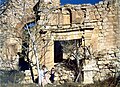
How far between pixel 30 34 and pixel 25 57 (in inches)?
182

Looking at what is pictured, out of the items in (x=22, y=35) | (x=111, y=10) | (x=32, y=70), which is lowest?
(x=32, y=70)

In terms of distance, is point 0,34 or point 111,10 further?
point 111,10

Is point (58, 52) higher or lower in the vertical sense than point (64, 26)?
lower

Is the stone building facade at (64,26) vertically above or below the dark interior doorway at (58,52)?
above

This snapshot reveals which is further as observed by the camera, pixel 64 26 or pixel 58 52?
pixel 58 52

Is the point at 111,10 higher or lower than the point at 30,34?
higher

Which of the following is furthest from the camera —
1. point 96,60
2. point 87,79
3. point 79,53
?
point 79,53

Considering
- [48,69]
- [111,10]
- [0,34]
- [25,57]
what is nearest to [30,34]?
[0,34]

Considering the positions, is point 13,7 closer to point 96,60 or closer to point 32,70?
point 32,70

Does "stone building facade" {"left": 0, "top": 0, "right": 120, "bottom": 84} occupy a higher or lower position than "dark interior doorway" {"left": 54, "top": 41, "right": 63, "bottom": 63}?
higher

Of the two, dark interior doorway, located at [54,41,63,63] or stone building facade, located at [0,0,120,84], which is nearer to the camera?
stone building facade, located at [0,0,120,84]

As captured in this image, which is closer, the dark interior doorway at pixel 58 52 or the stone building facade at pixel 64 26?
the stone building facade at pixel 64 26

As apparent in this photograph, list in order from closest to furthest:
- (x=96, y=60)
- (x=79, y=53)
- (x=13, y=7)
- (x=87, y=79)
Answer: (x=87, y=79)
(x=96, y=60)
(x=79, y=53)
(x=13, y=7)

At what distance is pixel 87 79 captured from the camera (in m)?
14.7
